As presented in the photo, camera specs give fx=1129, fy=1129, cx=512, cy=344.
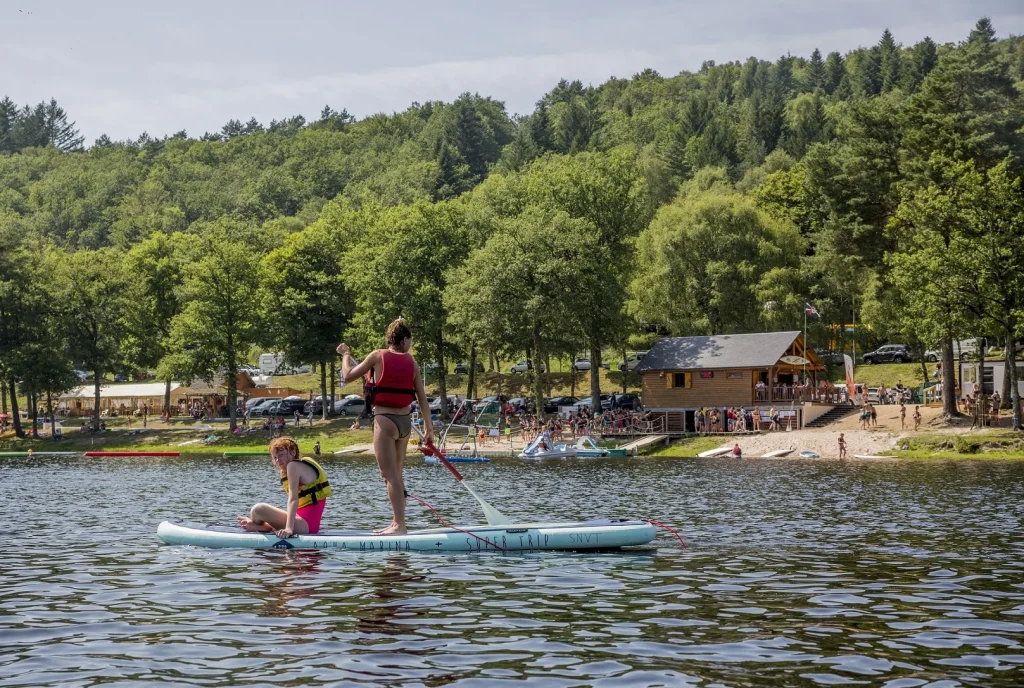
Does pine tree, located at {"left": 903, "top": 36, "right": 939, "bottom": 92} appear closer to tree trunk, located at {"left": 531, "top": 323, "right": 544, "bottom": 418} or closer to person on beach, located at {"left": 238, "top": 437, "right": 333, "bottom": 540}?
tree trunk, located at {"left": 531, "top": 323, "right": 544, "bottom": 418}

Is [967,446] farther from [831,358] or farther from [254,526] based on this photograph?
[254,526]

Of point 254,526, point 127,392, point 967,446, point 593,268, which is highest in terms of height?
point 593,268

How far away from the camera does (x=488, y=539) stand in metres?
19.5

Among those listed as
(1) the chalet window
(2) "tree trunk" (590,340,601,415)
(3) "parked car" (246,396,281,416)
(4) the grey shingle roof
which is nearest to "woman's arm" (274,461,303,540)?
(4) the grey shingle roof

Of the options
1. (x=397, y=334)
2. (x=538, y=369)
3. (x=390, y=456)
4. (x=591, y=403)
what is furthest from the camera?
(x=591, y=403)

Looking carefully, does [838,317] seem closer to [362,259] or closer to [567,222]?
[567,222]

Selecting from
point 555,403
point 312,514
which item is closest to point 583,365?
point 555,403

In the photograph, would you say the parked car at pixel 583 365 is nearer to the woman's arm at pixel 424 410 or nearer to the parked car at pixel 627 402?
the parked car at pixel 627 402

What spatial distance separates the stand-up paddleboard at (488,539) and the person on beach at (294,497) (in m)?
0.36

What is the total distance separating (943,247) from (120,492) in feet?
143

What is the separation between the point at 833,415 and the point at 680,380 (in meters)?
10.2

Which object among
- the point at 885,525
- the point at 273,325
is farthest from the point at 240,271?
the point at 885,525

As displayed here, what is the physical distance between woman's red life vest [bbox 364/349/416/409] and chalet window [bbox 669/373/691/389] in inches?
2284

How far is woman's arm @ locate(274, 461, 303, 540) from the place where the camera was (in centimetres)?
1895
